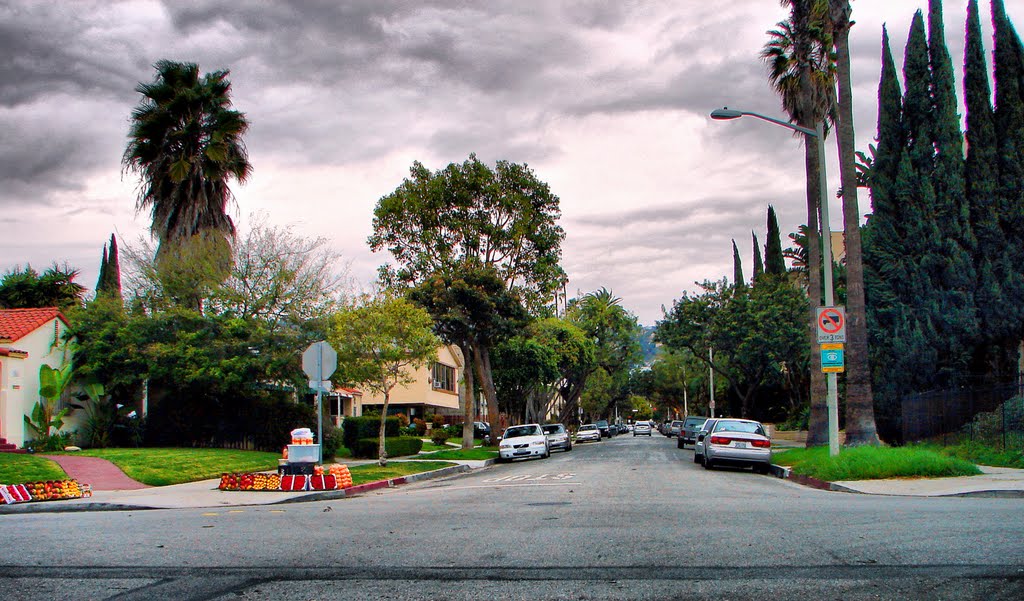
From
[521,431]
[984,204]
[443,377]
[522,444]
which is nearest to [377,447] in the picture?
[522,444]

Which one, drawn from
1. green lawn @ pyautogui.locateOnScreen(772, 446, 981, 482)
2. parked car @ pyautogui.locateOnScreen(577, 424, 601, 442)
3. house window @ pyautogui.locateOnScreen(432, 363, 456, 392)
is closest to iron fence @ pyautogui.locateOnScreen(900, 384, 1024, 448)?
green lawn @ pyautogui.locateOnScreen(772, 446, 981, 482)

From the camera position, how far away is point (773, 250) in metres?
54.8

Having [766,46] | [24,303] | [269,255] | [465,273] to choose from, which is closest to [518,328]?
[465,273]

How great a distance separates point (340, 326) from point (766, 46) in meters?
16.7

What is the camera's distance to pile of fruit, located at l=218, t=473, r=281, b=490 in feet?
58.4

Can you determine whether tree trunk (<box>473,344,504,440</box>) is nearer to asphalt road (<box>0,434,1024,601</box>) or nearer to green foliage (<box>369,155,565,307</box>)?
green foliage (<box>369,155,565,307</box>)

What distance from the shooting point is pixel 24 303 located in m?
42.0

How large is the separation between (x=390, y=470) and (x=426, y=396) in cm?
3446

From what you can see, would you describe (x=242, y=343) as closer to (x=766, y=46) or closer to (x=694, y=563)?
(x=766, y=46)

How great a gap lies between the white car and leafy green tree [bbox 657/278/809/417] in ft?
56.1

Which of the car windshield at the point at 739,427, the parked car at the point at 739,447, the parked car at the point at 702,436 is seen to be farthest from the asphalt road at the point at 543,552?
the parked car at the point at 702,436

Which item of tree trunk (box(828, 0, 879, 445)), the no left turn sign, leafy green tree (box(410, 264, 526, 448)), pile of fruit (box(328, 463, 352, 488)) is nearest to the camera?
pile of fruit (box(328, 463, 352, 488))

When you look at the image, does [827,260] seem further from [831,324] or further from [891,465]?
[891,465]

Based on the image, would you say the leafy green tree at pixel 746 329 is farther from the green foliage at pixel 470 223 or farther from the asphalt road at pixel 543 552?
the asphalt road at pixel 543 552
